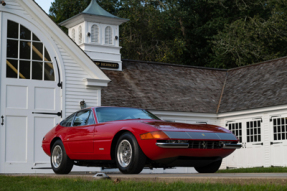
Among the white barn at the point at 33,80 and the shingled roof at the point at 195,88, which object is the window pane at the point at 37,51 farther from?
the shingled roof at the point at 195,88

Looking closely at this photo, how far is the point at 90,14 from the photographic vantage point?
23453 millimetres

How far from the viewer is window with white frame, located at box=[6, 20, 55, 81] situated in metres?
15.4

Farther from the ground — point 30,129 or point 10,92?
point 10,92

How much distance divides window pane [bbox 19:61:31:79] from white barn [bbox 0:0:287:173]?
0.03 m

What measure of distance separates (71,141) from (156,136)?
250cm

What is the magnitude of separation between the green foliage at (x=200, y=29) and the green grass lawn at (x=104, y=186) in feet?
90.8

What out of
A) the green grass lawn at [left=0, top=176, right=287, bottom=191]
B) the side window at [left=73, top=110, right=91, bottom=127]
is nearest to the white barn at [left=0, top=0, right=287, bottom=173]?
the side window at [left=73, top=110, right=91, bottom=127]

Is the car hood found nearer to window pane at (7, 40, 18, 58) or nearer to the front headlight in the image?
the front headlight

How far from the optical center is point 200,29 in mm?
39750

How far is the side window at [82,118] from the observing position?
10.0 metres

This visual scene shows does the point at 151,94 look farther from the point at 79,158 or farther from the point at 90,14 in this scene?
the point at 79,158

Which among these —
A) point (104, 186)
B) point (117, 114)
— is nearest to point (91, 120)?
point (117, 114)

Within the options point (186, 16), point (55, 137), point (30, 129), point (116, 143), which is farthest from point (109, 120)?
point (186, 16)

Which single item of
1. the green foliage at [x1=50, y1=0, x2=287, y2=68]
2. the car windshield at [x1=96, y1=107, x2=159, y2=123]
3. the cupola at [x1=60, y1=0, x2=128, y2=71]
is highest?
the green foliage at [x1=50, y1=0, x2=287, y2=68]
